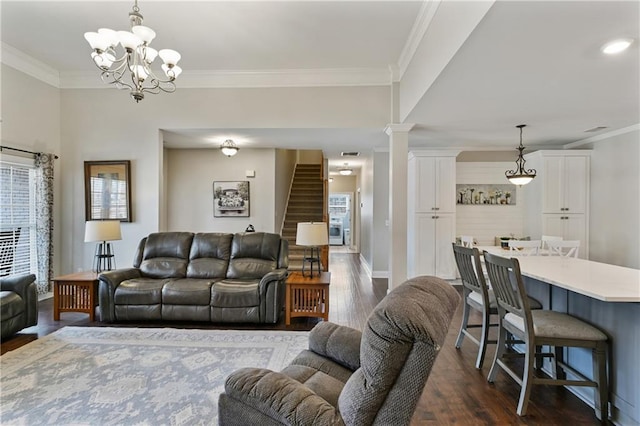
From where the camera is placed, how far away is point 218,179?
266 inches

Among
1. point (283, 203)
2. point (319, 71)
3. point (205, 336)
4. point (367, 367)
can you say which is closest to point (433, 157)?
point (319, 71)

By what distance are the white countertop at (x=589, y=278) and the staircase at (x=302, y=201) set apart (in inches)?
179

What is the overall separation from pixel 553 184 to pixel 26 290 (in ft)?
24.6

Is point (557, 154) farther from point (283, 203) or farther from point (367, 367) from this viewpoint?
point (367, 367)

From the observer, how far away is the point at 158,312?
3.75 m

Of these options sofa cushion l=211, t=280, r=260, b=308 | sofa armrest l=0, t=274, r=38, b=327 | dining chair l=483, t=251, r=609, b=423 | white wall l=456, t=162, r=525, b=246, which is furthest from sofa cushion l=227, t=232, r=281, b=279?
white wall l=456, t=162, r=525, b=246

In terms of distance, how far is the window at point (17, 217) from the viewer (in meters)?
4.29

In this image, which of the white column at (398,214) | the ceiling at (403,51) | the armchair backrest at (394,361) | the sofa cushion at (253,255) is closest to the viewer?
the armchair backrest at (394,361)

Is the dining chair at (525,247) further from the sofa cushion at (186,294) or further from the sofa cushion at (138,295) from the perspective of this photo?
the sofa cushion at (138,295)

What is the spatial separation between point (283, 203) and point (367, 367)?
269 inches

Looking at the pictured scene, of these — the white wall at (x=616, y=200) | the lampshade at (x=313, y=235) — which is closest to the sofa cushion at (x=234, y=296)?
the lampshade at (x=313, y=235)

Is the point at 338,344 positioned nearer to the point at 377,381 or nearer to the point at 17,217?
the point at 377,381

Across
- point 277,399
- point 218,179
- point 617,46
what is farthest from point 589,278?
point 218,179

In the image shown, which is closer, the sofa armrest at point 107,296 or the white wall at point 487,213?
the sofa armrest at point 107,296
